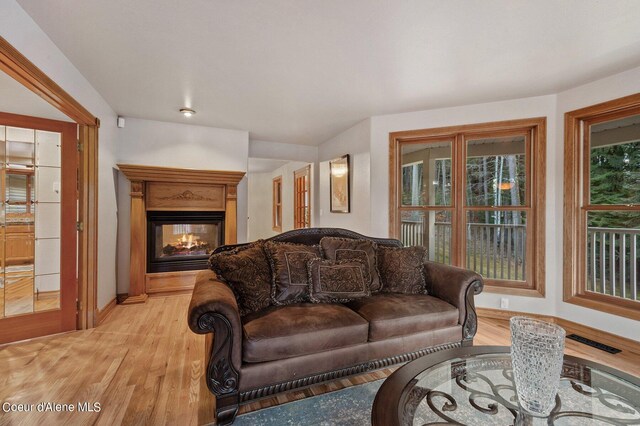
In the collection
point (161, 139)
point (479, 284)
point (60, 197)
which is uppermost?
point (161, 139)

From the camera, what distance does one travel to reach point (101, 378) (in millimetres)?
1974

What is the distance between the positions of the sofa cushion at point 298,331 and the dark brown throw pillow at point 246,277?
0.35 feet

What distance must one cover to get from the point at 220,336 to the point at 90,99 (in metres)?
2.82

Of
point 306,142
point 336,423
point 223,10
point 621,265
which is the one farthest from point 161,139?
point 621,265

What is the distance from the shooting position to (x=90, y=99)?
2.79 metres

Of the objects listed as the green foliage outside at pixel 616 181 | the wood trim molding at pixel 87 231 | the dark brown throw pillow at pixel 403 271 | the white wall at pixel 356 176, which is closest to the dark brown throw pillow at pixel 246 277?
the dark brown throw pillow at pixel 403 271

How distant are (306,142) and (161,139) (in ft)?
7.70

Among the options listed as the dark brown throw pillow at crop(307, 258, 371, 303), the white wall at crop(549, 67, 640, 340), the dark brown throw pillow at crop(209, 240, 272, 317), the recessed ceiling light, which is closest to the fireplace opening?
the recessed ceiling light

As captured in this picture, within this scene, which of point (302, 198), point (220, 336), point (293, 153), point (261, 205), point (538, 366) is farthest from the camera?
point (261, 205)

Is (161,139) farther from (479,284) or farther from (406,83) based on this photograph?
(479,284)

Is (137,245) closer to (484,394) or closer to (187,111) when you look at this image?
→ (187,111)

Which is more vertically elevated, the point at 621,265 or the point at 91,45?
the point at 91,45

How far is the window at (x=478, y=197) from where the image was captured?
3.17 meters

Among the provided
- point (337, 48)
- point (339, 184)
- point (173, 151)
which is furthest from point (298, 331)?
point (173, 151)
